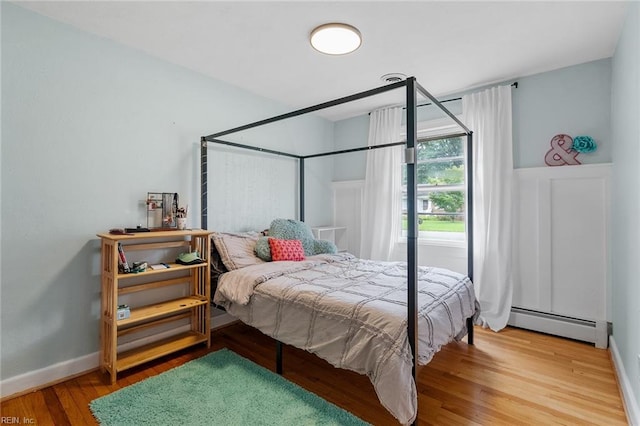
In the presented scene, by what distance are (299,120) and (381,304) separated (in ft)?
9.39

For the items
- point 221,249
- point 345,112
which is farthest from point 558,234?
point 221,249

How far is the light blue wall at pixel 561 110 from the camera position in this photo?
2.55 m

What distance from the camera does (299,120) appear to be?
153 inches

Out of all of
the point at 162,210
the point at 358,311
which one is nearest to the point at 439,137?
the point at 358,311

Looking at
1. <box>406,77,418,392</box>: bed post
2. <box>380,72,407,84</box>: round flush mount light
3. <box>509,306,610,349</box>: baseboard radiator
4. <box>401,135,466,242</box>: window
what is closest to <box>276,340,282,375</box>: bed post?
<box>406,77,418,392</box>: bed post

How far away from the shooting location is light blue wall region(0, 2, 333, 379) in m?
1.87

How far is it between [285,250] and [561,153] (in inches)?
105

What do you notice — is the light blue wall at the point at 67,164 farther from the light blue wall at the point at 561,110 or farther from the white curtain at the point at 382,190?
the light blue wall at the point at 561,110

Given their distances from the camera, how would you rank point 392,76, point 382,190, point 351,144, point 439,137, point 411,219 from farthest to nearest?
point 351,144, point 382,190, point 439,137, point 392,76, point 411,219

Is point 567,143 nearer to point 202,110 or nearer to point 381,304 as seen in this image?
point 381,304

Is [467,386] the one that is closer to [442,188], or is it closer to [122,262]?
[442,188]

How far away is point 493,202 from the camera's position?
296cm

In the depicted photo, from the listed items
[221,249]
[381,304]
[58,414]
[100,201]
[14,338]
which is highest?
[100,201]

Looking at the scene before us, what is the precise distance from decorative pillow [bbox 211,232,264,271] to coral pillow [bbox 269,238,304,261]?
147 millimetres
